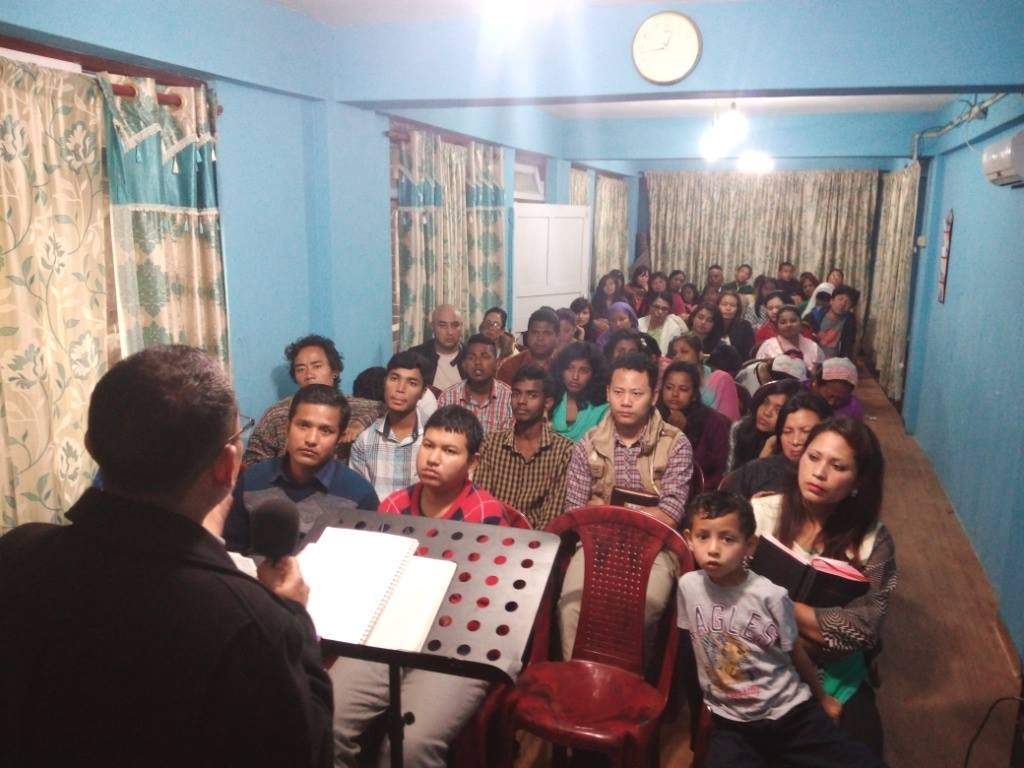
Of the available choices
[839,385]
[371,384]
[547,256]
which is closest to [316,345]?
[371,384]

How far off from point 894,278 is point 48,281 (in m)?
7.22

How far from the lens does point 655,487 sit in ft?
8.75

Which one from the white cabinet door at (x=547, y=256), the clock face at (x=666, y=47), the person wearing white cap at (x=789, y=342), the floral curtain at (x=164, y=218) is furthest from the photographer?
the white cabinet door at (x=547, y=256)

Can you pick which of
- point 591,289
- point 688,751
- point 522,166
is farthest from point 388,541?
point 591,289

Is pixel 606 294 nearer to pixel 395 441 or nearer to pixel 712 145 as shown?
pixel 712 145

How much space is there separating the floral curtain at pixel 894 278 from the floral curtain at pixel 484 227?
12.3ft

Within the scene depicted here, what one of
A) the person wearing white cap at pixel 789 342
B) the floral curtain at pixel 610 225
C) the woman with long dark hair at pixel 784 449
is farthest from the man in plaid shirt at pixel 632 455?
the floral curtain at pixel 610 225

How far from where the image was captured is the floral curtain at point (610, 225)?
29.3 ft

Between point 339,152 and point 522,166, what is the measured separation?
3.37m

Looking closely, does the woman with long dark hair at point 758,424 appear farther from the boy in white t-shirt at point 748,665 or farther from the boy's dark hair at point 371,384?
the boy's dark hair at point 371,384

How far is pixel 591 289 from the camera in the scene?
862cm

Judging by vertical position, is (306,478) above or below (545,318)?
below

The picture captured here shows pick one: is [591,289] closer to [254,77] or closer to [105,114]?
[254,77]

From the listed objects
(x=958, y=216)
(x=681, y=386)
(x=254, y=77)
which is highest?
(x=254, y=77)
